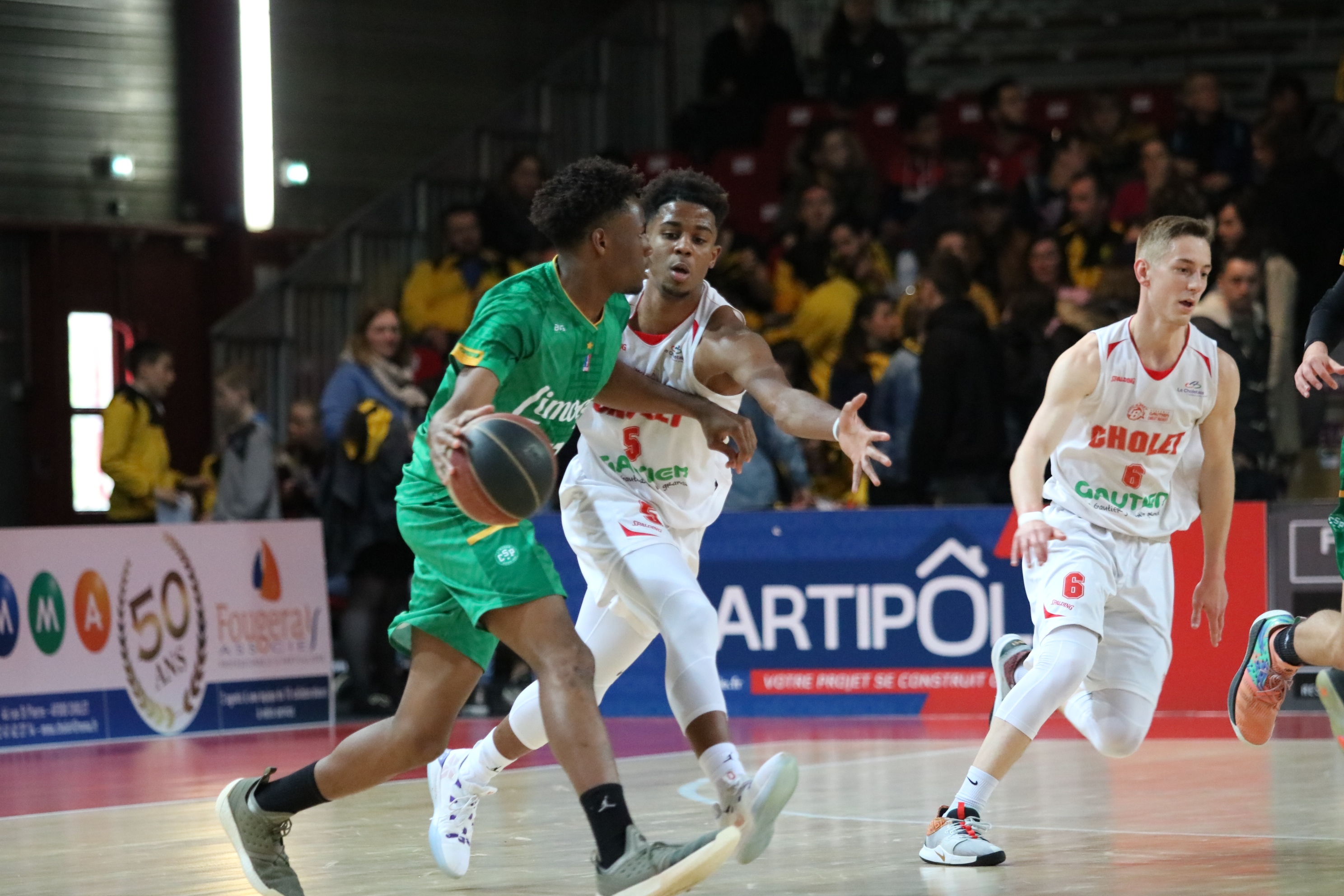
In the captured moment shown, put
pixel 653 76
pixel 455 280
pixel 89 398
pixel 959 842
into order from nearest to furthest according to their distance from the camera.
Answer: pixel 959 842
pixel 455 280
pixel 89 398
pixel 653 76

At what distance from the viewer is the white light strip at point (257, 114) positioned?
17.0 m

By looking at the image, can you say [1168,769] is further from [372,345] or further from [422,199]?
[422,199]

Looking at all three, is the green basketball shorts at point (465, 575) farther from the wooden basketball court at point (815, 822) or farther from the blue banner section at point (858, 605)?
the blue banner section at point (858, 605)

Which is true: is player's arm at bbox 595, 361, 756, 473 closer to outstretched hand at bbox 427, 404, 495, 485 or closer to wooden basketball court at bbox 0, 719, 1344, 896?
outstretched hand at bbox 427, 404, 495, 485

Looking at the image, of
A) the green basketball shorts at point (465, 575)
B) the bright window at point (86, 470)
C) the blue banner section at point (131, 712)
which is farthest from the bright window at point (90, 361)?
the green basketball shorts at point (465, 575)

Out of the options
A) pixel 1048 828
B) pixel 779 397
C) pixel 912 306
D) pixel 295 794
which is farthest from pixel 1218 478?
pixel 912 306

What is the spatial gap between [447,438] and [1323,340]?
3.07 m

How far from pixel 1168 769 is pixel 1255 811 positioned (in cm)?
146

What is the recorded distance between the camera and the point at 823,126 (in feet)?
Result: 51.1

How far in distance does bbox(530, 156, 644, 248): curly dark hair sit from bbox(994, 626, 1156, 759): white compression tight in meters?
2.06

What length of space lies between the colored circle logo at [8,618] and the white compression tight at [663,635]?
5.22m

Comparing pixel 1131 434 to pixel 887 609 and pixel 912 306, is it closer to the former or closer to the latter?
pixel 887 609

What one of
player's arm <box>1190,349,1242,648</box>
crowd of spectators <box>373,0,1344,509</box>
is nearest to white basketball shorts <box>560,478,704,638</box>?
player's arm <box>1190,349,1242,648</box>

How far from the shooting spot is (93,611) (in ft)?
35.7
